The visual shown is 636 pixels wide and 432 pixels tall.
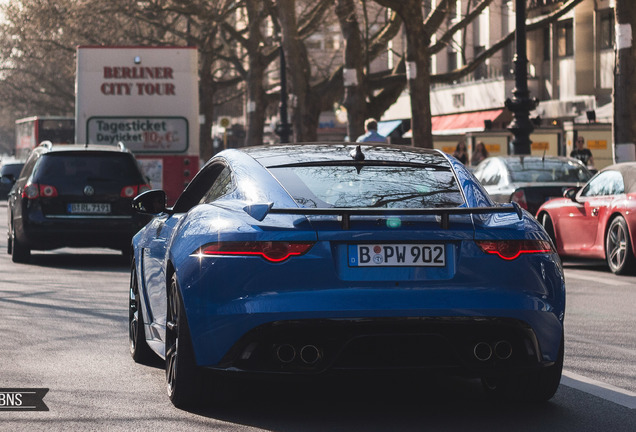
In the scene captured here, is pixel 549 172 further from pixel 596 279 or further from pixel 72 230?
pixel 72 230

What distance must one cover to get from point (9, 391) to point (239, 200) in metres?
1.66

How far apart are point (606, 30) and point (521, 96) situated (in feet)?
76.4

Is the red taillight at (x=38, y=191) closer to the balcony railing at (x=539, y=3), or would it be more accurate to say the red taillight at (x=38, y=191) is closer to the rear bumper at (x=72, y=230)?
the rear bumper at (x=72, y=230)

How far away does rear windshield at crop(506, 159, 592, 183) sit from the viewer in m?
19.5

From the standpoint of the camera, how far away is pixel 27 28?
4466 cm

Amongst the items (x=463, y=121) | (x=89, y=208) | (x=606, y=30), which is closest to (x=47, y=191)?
(x=89, y=208)

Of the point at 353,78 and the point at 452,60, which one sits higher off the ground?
the point at 452,60

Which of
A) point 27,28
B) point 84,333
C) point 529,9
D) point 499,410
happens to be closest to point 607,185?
point 84,333

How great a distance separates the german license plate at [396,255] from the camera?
6.14m

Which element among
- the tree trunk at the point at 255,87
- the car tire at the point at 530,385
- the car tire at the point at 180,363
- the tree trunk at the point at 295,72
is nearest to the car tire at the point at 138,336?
the car tire at the point at 180,363

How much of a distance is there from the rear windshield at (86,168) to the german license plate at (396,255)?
11.8 metres

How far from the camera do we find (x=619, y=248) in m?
15.9

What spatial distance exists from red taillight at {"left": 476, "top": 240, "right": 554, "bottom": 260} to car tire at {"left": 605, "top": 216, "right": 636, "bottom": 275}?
939 cm

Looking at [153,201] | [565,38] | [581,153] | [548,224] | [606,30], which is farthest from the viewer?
[565,38]
